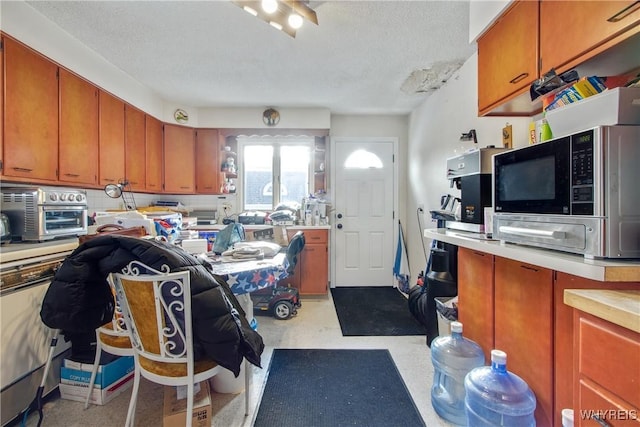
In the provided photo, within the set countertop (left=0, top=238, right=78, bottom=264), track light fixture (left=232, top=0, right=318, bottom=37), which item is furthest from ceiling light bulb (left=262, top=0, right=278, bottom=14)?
countertop (left=0, top=238, right=78, bottom=264)

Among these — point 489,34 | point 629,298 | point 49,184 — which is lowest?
point 629,298

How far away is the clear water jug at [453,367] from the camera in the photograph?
150 cm

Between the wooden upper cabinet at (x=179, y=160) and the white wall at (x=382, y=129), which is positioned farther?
the white wall at (x=382, y=129)

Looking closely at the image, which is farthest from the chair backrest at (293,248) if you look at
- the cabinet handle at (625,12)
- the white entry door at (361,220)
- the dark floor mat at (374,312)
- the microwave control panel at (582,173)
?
the cabinet handle at (625,12)

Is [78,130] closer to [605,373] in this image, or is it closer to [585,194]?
[585,194]

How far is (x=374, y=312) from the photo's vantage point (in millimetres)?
3049

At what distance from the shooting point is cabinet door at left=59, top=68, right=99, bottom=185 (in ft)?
6.95

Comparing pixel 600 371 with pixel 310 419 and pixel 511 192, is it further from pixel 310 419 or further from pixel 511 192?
pixel 310 419

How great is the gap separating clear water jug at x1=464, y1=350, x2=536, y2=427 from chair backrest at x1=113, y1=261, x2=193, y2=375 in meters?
1.31

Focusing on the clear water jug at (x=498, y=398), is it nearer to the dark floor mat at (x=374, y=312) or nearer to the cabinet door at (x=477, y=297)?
the cabinet door at (x=477, y=297)

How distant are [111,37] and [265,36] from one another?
124 centimetres

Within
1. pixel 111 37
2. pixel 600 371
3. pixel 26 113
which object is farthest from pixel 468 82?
pixel 26 113

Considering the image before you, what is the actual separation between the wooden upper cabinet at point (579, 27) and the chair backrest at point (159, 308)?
1.80m

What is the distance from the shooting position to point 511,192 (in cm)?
117
